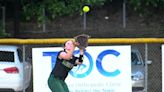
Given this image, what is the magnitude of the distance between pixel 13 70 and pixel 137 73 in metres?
3.41

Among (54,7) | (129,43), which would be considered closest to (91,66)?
(129,43)

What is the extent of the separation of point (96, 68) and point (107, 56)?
1.30ft

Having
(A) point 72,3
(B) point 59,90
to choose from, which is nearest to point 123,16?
(A) point 72,3

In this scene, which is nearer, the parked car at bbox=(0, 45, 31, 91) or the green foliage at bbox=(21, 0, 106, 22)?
the parked car at bbox=(0, 45, 31, 91)

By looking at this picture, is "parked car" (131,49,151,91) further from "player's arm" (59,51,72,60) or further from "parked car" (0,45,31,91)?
"player's arm" (59,51,72,60)

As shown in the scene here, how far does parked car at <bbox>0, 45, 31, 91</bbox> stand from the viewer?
13664mm

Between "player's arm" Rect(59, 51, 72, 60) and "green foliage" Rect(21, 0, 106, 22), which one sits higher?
"green foliage" Rect(21, 0, 106, 22)

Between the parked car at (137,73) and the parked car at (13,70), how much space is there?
2.86m

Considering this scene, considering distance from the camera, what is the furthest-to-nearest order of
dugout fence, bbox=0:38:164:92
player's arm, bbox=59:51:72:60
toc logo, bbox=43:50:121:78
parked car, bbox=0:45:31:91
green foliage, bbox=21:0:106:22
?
1. green foliage, bbox=21:0:106:22
2. parked car, bbox=0:45:31:91
3. dugout fence, bbox=0:38:164:92
4. toc logo, bbox=43:50:121:78
5. player's arm, bbox=59:51:72:60

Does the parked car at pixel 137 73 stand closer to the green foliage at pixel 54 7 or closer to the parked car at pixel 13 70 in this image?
the green foliage at pixel 54 7

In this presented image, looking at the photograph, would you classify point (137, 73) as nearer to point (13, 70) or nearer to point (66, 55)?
point (13, 70)

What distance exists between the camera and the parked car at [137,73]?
558 inches

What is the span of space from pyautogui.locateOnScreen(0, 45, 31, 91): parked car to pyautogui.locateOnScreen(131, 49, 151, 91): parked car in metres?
2.86

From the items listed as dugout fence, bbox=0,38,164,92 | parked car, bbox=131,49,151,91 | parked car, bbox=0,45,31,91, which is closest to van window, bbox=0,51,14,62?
parked car, bbox=0,45,31,91
